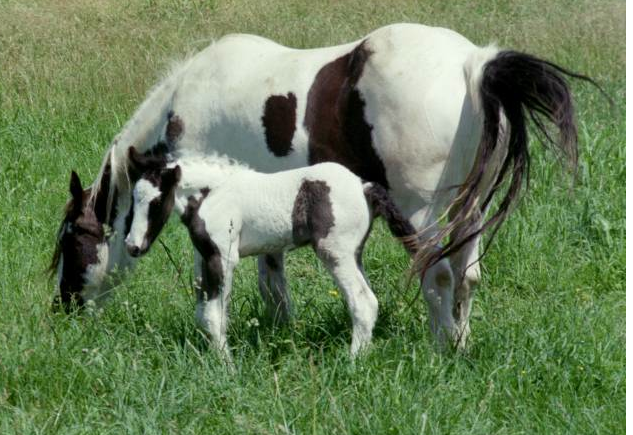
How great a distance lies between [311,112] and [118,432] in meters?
1.79

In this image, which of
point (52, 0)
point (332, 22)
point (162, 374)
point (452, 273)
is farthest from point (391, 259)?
point (52, 0)

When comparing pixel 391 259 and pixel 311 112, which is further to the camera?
pixel 391 259

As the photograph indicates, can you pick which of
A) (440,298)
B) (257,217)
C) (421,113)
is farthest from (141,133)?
(440,298)

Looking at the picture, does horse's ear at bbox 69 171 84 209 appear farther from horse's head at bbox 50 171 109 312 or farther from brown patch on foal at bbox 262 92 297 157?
brown patch on foal at bbox 262 92 297 157

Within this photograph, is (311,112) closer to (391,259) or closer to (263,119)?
(263,119)

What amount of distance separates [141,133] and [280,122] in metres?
0.85

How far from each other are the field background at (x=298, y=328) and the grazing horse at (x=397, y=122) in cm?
37

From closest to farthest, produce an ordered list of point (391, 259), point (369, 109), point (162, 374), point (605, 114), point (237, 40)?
point (162, 374) → point (369, 109) → point (237, 40) → point (391, 259) → point (605, 114)

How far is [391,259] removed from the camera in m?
6.29

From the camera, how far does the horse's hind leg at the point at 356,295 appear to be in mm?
4574

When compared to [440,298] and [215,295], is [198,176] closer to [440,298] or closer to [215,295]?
[215,295]

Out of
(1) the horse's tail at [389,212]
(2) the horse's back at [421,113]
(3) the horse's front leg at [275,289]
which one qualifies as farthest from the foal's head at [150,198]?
(2) the horse's back at [421,113]

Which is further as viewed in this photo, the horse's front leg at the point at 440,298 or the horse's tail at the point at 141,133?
the horse's tail at the point at 141,133

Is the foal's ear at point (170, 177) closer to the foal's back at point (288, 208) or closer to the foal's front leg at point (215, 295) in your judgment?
the foal's back at point (288, 208)
